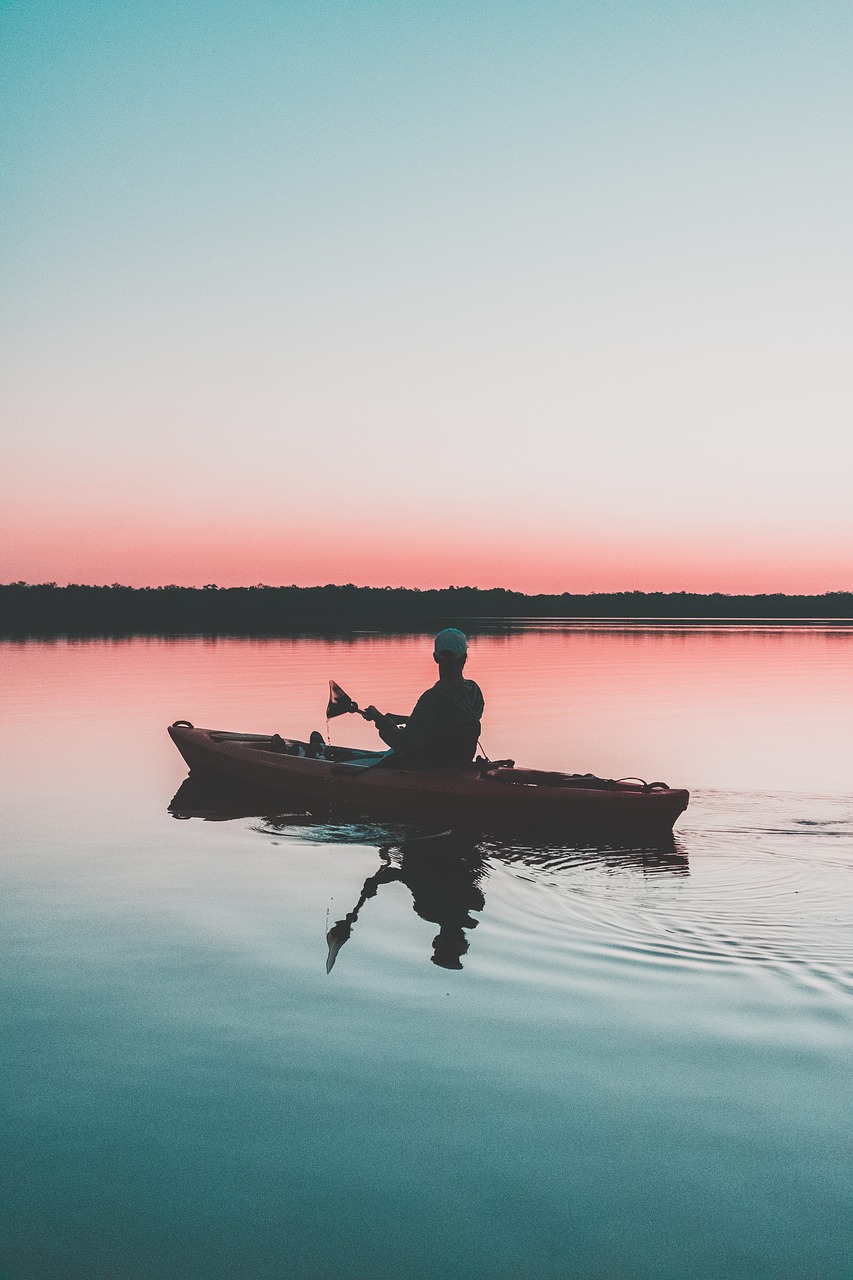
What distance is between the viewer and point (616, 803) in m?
9.58

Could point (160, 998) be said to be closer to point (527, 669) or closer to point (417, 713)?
point (417, 713)

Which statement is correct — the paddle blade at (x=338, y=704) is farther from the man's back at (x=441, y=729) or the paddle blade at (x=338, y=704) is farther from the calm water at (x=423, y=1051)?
the calm water at (x=423, y=1051)

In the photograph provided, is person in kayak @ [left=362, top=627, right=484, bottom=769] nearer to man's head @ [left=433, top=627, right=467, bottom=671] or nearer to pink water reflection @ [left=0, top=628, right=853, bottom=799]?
Answer: man's head @ [left=433, top=627, right=467, bottom=671]

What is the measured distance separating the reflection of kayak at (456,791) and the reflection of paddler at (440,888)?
44 centimetres

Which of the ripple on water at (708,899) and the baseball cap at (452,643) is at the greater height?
the baseball cap at (452,643)

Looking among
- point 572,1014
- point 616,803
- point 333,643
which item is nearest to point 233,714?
point 616,803

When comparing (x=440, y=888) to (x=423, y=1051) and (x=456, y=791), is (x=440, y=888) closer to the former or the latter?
(x=456, y=791)

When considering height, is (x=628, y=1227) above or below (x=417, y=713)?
below

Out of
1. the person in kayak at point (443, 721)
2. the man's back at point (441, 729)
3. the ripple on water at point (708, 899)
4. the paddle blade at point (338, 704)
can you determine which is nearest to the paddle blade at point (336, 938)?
the ripple on water at point (708, 899)

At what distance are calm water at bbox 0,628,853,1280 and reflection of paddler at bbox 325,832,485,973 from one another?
45mm

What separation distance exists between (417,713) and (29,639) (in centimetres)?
4498

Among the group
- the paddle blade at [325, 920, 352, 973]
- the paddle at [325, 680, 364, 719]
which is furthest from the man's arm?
the paddle blade at [325, 920, 352, 973]

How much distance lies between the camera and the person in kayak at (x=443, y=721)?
9.84m

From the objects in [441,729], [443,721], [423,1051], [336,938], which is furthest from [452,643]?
[423,1051]
